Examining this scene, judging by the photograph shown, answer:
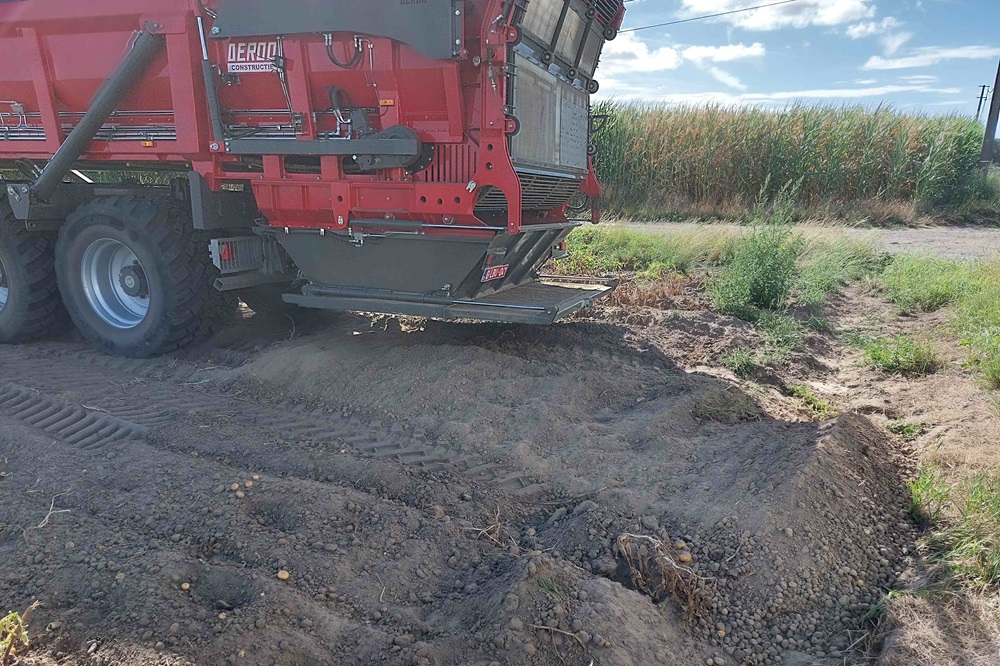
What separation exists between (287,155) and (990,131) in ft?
51.1

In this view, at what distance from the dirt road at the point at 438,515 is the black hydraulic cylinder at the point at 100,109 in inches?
60.1

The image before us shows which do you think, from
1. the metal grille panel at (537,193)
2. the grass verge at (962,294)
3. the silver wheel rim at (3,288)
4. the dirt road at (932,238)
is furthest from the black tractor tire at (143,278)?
the dirt road at (932,238)

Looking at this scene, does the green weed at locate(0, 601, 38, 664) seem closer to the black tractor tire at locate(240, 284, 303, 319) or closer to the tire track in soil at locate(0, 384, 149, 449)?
the tire track in soil at locate(0, 384, 149, 449)

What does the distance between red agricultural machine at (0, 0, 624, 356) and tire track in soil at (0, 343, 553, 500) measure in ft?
1.10

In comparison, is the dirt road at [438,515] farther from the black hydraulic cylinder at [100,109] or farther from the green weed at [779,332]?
the black hydraulic cylinder at [100,109]

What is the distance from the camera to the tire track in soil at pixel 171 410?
3.85m

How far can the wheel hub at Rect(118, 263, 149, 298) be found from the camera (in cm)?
577

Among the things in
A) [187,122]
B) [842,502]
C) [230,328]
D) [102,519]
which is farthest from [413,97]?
[842,502]

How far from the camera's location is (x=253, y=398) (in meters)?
4.86

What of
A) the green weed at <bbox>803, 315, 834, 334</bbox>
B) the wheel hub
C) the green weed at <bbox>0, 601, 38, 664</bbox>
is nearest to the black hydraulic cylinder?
the wheel hub

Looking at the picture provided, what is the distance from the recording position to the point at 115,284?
596 cm

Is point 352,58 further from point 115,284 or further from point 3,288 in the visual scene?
point 3,288

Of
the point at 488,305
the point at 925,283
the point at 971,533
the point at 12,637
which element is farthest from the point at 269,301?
the point at 925,283

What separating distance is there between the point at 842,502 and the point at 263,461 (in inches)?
111
